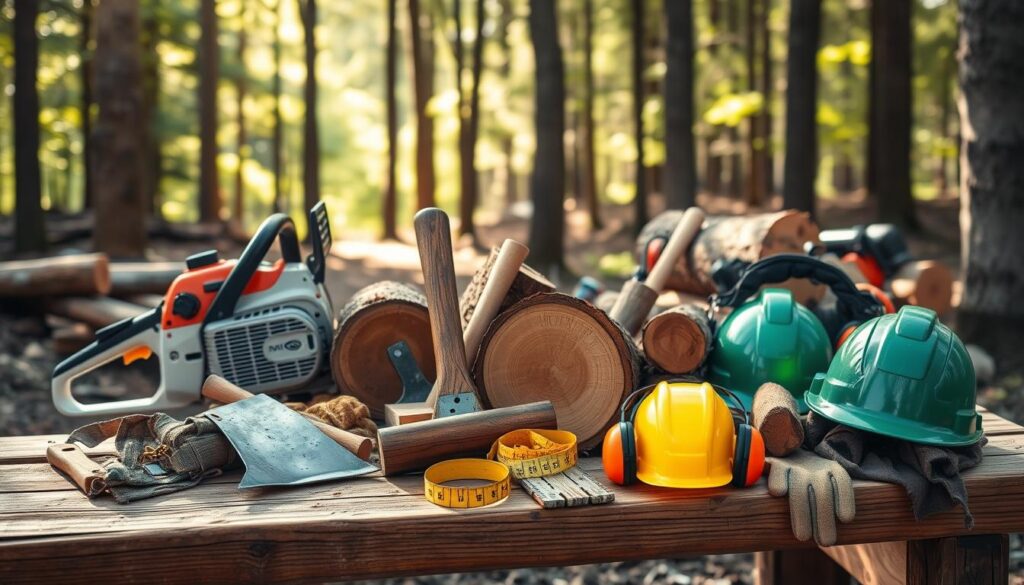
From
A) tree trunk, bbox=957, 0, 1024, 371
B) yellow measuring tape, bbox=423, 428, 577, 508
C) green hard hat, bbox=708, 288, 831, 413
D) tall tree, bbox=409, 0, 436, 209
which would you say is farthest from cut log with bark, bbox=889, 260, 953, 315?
tall tree, bbox=409, 0, 436, 209

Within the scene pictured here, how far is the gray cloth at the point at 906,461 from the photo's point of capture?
2703mm

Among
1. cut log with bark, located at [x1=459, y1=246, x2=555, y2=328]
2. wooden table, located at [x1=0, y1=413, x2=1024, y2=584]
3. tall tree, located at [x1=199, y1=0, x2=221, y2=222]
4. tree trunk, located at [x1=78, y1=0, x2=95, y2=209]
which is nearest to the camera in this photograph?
wooden table, located at [x1=0, y1=413, x2=1024, y2=584]

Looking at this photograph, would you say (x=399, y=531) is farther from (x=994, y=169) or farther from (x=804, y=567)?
(x=994, y=169)

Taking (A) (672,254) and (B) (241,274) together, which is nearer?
(B) (241,274)

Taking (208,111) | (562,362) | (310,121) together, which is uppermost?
(208,111)

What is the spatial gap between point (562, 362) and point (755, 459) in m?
0.87

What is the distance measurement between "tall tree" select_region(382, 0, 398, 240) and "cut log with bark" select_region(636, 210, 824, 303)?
16.6 metres

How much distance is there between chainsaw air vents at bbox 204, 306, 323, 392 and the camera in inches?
152

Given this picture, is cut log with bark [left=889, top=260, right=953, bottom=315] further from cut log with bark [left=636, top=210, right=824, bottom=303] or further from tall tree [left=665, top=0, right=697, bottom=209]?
tall tree [left=665, top=0, right=697, bottom=209]

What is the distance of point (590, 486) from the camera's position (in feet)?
8.90

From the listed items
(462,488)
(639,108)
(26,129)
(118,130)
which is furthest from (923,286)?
(639,108)

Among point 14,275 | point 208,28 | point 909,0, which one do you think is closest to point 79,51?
point 208,28

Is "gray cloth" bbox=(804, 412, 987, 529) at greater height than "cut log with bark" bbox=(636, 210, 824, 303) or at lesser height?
lesser

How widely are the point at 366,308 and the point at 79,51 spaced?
1631cm
